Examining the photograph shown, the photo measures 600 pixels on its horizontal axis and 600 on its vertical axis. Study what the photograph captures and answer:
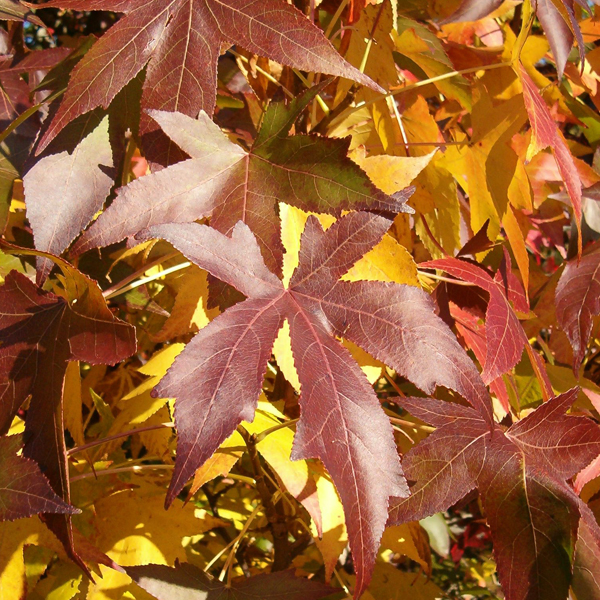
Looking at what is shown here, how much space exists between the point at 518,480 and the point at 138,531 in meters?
0.48

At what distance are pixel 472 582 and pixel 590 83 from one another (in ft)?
4.67

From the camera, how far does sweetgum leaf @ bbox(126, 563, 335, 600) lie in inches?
28.1

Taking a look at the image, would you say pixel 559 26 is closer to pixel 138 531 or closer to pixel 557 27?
pixel 557 27

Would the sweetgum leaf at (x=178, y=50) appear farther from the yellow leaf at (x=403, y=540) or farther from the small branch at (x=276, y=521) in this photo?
the yellow leaf at (x=403, y=540)

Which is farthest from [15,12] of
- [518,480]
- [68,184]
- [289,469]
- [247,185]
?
[518,480]

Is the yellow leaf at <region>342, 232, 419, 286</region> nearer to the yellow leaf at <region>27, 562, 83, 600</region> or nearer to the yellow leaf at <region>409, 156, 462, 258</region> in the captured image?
the yellow leaf at <region>409, 156, 462, 258</region>

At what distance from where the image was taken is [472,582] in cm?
196

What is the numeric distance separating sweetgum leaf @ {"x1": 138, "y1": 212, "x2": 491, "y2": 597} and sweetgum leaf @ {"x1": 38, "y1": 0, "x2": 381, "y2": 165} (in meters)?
0.14

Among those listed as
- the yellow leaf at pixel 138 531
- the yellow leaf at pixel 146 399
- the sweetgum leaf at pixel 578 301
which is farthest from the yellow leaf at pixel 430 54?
the yellow leaf at pixel 138 531

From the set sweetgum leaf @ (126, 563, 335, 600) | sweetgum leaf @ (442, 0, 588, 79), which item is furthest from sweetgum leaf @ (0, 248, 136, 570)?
sweetgum leaf @ (442, 0, 588, 79)

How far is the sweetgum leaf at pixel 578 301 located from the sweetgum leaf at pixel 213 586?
1.47 feet

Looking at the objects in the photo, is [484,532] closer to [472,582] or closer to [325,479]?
[472,582]

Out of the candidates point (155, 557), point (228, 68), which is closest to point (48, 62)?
point (228, 68)

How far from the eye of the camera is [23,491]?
0.59 m
